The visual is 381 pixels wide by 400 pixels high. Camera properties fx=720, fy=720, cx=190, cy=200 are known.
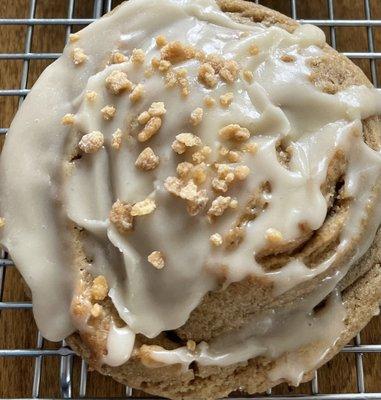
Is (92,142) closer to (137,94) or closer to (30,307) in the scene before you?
(137,94)

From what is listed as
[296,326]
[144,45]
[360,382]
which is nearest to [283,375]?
[296,326]

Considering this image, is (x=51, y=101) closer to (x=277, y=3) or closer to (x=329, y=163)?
(x=329, y=163)

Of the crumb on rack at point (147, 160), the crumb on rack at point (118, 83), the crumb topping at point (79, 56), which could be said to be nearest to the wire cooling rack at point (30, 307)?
the crumb topping at point (79, 56)

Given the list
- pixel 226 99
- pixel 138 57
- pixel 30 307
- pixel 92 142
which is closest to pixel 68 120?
pixel 92 142

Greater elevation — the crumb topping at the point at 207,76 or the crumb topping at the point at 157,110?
the crumb topping at the point at 207,76

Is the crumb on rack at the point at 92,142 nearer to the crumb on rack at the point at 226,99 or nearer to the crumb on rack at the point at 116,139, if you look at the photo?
the crumb on rack at the point at 116,139

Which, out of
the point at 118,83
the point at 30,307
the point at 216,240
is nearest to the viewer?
the point at 216,240

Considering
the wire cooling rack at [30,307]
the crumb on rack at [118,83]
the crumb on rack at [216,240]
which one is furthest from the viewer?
the wire cooling rack at [30,307]

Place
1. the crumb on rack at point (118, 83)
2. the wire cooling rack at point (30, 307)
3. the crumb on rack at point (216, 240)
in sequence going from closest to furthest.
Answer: the crumb on rack at point (216, 240)
the crumb on rack at point (118, 83)
the wire cooling rack at point (30, 307)

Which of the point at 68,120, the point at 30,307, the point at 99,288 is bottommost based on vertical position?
Result: the point at 30,307
